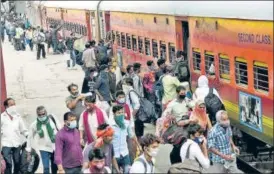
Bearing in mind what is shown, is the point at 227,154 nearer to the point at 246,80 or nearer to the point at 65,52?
the point at 246,80

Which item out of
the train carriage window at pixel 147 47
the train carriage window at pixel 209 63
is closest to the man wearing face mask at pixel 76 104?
the train carriage window at pixel 209 63

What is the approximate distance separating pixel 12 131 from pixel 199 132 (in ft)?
9.33

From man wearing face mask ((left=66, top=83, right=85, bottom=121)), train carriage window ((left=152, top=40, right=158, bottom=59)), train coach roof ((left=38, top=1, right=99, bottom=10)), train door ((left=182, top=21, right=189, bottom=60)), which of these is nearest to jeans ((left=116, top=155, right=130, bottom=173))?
man wearing face mask ((left=66, top=83, right=85, bottom=121))

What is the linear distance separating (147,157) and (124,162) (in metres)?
1.85

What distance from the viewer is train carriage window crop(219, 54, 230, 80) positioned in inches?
453

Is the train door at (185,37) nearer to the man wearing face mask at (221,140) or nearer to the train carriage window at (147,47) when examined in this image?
the train carriage window at (147,47)

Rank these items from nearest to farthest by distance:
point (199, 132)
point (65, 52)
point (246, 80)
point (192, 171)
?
point (192, 171), point (199, 132), point (246, 80), point (65, 52)

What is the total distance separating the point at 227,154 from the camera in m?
8.91

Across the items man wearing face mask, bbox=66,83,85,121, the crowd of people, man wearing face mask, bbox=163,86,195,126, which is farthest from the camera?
man wearing face mask, bbox=163,86,195,126

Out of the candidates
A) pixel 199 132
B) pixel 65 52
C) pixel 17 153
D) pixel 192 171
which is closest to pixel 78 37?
pixel 65 52

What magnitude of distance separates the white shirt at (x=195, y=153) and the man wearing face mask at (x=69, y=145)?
1.29 m

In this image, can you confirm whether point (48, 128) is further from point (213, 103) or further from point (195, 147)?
point (213, 103)

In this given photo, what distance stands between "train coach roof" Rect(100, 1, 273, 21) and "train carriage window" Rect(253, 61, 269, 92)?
641mm

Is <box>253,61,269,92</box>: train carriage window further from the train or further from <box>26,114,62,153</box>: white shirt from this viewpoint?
<box>26,114,62,153</box>: white shirt
